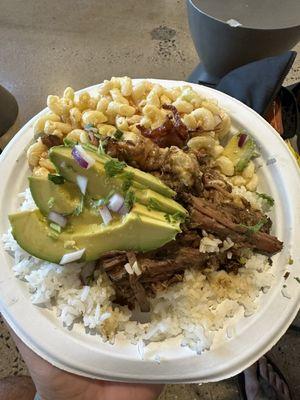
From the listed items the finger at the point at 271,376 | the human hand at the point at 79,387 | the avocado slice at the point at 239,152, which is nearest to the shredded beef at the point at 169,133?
the avocado slice at the point at 239,152

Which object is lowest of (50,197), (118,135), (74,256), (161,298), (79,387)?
(79,387)

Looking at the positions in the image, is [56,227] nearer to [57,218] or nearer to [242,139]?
[57,218]

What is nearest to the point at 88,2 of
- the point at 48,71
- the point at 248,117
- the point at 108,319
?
the point at 48,71

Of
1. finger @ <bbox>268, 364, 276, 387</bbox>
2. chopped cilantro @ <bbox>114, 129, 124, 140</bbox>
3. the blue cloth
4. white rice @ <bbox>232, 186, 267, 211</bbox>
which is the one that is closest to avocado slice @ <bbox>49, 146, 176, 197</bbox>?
chopped cilantro @ <bbox>114, 129, 124, 140</bbox>

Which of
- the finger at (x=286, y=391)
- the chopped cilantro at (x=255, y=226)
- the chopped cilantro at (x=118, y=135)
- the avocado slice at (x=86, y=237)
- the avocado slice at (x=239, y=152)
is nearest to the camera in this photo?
the avocado slice at (x=86, y=237)

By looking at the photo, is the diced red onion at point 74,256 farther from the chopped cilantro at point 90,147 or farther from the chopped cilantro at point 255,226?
the chopped cilantro at point 255,226

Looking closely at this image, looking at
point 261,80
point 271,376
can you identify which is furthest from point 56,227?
point 271,376
